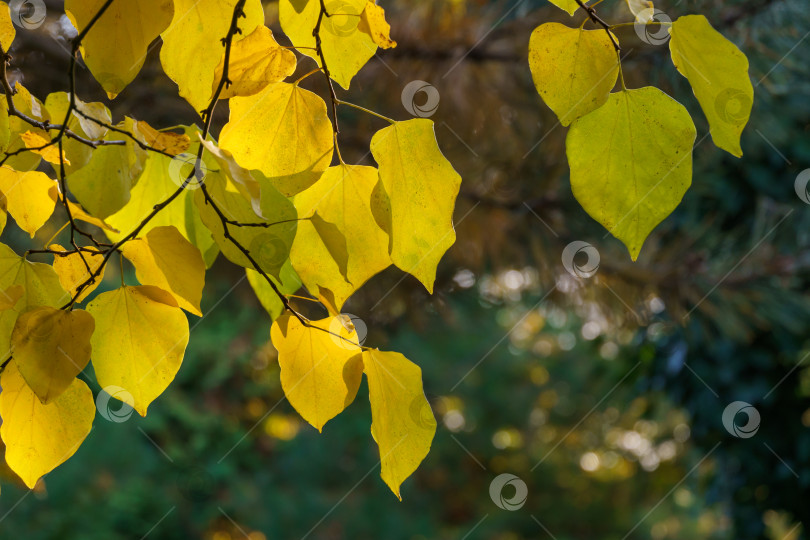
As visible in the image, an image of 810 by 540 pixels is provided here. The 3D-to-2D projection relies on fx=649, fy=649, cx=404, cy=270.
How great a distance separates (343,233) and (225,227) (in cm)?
4

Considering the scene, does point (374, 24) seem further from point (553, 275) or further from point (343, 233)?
point (553, 275)

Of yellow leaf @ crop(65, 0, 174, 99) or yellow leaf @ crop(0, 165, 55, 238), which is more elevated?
yellow leaf @ crop(65, 0, 174, 99)

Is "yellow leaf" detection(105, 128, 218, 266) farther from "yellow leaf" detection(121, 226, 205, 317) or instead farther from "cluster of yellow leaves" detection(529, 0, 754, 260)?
"cluster of yellow leaves" detection(529, 0, 754, 260)

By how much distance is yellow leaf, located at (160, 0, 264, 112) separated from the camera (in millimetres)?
225

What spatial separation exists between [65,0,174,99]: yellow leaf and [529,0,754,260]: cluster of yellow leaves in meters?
0.12

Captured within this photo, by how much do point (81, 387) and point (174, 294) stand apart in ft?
0.15

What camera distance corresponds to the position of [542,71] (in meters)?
0.20

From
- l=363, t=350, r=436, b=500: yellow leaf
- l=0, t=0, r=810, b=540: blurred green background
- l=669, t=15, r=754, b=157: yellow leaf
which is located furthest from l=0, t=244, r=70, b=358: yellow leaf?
l=0, t=0, r=810, b=540: blurred green background

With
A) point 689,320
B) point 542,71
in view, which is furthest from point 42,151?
point 689,320

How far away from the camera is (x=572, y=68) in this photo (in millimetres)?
203

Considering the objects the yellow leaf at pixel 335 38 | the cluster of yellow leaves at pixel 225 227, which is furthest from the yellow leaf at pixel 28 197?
the yellow leaf at pixel 335 38

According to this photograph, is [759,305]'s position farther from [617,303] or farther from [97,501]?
[97,501]

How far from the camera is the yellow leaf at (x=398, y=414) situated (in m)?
0.21

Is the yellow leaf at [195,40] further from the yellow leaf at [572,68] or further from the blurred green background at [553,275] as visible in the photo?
the blurred green background at [553,275]
